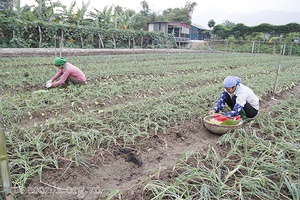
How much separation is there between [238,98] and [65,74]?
3930 millimetres

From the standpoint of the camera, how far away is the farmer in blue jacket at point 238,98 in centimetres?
Answer: 370

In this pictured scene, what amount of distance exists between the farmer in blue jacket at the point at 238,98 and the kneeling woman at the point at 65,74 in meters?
3.52

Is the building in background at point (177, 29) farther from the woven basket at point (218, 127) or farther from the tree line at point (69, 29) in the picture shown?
the woven basket at point (218, 127)

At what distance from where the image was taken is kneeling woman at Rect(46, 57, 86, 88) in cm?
527

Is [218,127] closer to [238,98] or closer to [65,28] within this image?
[238,98]

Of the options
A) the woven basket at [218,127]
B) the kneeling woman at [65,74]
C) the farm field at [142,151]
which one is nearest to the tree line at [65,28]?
the kneeling woman at [65,74]

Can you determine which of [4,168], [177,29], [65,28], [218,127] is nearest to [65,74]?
[218,127]

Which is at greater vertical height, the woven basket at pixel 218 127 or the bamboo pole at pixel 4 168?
the bamboo pole at pixel 4 168

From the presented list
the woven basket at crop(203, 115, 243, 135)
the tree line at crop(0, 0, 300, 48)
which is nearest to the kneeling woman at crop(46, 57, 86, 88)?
the woven basket at crop(203, 115, 243, 135)

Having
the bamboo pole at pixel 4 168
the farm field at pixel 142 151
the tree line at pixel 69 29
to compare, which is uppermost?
the tree line at pixel 69 29

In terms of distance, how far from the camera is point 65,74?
545 centimetres

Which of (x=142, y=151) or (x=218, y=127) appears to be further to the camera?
(x=218, y=127)

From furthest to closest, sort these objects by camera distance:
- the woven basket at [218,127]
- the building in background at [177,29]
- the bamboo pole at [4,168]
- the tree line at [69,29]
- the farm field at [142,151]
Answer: the building in background at [177,29]
the tree line at [69,29]
the woven basket at [218,127]
the farm field at [142,151]
the bamboo pole at [4,168]

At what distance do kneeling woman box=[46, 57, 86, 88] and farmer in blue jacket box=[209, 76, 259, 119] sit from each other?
3520mm
